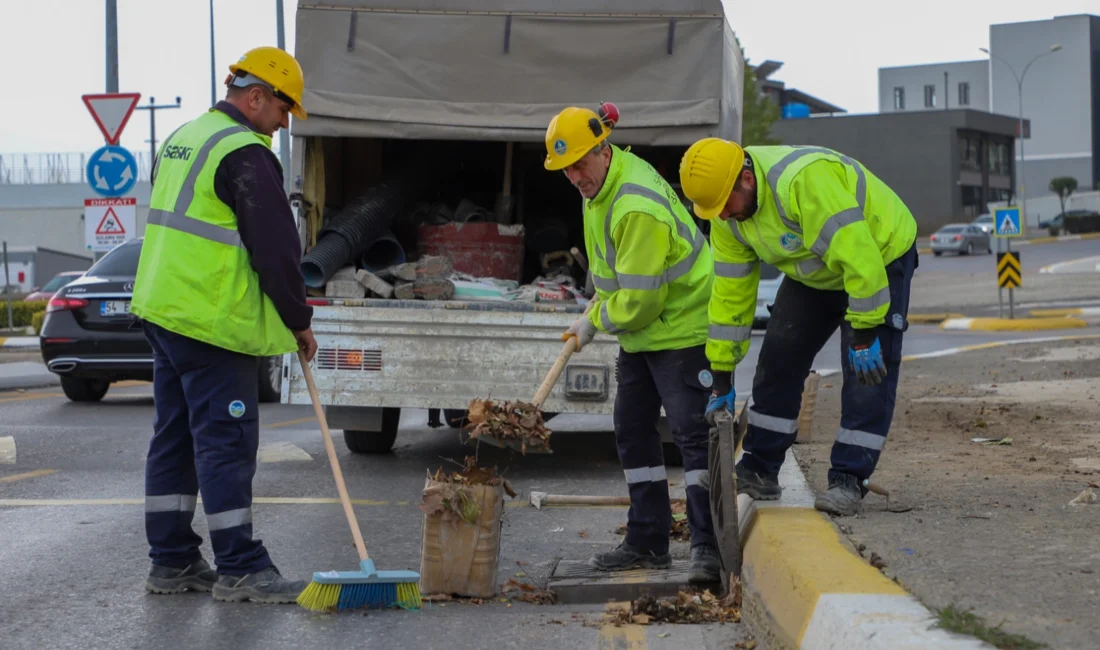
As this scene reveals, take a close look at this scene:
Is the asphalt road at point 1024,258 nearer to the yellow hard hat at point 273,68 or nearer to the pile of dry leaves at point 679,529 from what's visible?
the pile of dry leaves at point 679,529

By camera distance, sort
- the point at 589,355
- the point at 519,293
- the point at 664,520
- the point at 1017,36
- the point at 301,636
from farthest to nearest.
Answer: the point at 1017,36 < the point at 519,293 < the point at 589,355 < the point at 664,520 < the point at 301,636

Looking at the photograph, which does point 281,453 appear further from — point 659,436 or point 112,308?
point 659,436

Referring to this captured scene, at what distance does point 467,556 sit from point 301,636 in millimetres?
757

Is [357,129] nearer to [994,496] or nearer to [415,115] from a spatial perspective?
[415,115]

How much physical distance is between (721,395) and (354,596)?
1571 millimetres

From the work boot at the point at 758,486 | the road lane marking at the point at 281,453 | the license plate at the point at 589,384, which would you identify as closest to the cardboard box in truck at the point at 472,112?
the license plate at the point at 589,384

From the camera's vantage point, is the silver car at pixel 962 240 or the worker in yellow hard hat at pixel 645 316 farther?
the silver car at pixel 962 240

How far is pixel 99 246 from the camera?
638 inches

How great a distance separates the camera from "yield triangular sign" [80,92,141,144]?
631 inches

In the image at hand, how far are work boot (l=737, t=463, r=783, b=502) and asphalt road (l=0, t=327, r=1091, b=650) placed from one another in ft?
1.43

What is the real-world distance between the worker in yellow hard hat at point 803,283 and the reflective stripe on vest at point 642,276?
5.1 inches

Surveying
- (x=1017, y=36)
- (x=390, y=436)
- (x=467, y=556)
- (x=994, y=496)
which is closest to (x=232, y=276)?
(x=467, y=556)

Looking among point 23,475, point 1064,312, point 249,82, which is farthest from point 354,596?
point 1064,312

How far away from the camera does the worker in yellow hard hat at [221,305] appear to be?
5156 mm
